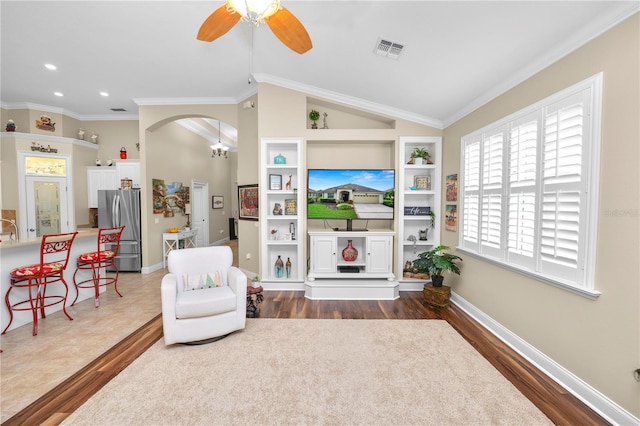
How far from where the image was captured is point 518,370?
2232 mm

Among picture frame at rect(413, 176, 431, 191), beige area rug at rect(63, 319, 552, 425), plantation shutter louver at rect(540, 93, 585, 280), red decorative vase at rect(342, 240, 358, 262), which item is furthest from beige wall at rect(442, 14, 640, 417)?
red decorative vase at rect(342, 240, 358, 262)

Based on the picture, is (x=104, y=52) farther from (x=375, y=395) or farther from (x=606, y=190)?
(x=606, y=190)

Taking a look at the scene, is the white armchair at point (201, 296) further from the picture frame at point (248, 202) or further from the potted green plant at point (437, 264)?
the potted green plant at point (437, 264)

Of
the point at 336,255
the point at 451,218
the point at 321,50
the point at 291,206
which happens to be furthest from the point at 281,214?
the point at 451,218

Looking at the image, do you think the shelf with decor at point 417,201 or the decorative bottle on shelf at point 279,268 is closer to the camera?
the shelf with decor at point 417,201

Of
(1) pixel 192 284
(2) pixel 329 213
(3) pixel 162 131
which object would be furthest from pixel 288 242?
(3) pixel 162 131

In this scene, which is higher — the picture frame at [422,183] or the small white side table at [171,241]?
the picture frame at [422,183]

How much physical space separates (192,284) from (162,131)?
13.6ft

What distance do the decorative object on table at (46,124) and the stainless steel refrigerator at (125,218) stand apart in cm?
182

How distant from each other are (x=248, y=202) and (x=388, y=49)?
3192 mm

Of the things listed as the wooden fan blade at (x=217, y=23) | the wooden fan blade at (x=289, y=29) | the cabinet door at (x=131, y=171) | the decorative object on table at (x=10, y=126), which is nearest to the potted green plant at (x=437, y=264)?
the wooden fan blade at (x=289, y=29)

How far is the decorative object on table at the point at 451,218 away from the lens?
372 cm

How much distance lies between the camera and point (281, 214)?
14.2ft

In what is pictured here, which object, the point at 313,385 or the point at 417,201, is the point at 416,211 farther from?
the point at 313,385
